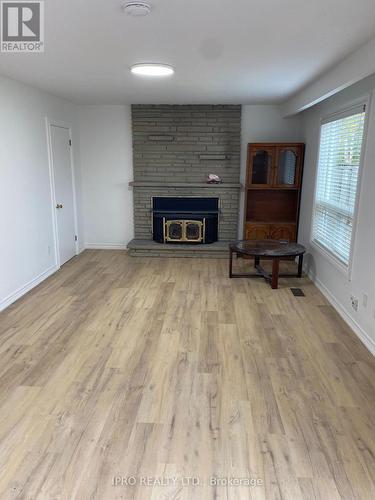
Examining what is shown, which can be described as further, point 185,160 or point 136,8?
point 185,160

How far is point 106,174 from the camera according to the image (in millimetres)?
6098

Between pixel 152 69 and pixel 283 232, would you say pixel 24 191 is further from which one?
pixel 283 232

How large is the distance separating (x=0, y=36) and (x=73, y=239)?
3.67 meters

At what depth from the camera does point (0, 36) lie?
2396 mm

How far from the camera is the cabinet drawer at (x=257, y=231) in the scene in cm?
566

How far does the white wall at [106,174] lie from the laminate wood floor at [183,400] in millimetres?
2357

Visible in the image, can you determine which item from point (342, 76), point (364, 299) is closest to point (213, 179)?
point (342, 76)

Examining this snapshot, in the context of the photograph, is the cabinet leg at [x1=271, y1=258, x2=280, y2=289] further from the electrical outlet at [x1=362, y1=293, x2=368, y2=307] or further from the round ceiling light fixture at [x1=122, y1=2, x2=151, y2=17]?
the round ceiling light fixture at [x1=122, y1=2, x2=151, y2=17]

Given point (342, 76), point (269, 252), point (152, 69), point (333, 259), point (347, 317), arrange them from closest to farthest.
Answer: point (342, 76)
point (152, 69)
point (347, 317)
point (333, 259)
point (269, 252)

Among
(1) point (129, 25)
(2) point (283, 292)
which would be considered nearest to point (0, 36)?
(1) point (129, 25)

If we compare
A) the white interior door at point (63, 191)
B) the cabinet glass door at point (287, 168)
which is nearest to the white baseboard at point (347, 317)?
A: the cabinet glass door at point (287, 168)

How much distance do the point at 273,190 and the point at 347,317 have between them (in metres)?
2.83

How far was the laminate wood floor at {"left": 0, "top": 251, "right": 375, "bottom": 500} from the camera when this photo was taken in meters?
1.78

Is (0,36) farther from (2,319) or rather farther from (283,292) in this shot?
(283,292)
